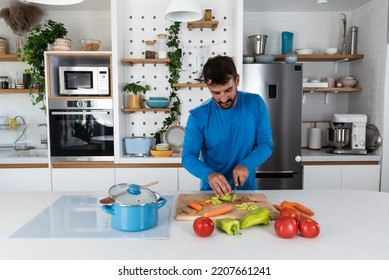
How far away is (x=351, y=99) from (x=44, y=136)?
12.0 ft

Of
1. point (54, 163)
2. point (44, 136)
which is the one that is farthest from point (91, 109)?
point (44, 136)

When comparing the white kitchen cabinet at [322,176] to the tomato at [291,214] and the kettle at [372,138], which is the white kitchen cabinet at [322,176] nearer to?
the kettle at [372,138]

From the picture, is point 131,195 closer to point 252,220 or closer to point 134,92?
point 252,220

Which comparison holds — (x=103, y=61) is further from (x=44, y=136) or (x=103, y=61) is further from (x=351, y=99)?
(x=351, y=99)

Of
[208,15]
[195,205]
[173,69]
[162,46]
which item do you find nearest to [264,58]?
[208,15]

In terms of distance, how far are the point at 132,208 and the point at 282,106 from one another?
2.59m

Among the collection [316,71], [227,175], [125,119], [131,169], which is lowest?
[131,169]

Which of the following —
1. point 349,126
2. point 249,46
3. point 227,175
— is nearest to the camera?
point 227,175

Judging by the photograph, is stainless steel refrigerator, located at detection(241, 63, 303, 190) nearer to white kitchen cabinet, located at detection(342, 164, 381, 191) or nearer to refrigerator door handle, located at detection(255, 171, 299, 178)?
refrigerator door handle, located at detection(255, 171, 299, 178)

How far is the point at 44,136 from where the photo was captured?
4.11 meters

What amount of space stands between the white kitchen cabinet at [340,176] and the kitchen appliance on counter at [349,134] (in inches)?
7.4

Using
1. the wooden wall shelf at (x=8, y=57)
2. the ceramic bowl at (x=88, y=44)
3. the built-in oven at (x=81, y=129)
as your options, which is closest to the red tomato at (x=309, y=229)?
the built-in oven at (x=81, y=129)

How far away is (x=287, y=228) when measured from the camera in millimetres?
1271

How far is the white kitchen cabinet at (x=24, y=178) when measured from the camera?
3.45 meters
